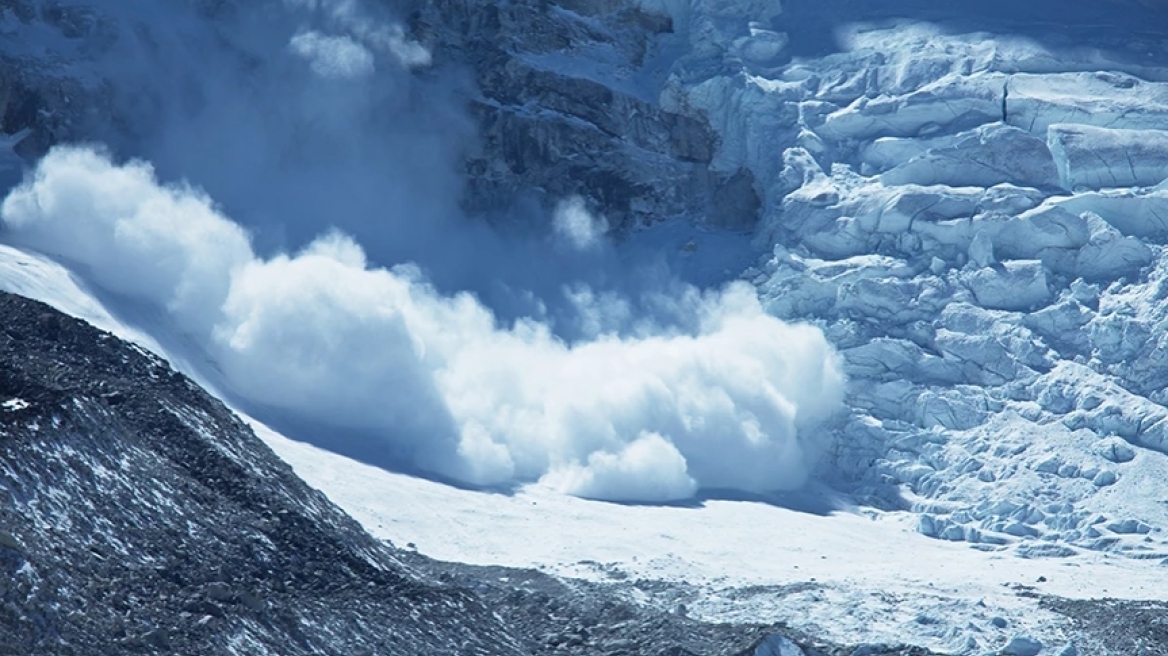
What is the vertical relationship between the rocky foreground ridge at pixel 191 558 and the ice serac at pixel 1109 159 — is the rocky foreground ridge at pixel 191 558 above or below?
below

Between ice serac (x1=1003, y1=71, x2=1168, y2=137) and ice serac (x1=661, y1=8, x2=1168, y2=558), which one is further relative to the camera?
ice serac (x1=1003, y1=71, x2=1168, y2=137)

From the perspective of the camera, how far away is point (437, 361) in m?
67.6

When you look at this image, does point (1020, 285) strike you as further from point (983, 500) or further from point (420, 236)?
point (420, 236)

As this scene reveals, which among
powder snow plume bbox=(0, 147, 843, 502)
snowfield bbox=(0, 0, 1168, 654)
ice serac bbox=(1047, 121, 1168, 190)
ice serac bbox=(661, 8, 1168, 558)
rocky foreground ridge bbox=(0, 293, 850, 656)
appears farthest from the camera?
ice serac bbox=(1047, 121, 1168, 190)

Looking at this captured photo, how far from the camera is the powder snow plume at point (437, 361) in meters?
64.1

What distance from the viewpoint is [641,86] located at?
256ft

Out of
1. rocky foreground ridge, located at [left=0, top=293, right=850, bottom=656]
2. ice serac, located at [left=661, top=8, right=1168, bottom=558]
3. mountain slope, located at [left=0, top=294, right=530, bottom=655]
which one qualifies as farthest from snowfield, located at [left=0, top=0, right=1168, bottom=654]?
mountain slope, located at [left=0, top=294, right=530, bottom=655]

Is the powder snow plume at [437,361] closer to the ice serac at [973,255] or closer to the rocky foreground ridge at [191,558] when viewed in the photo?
the ice serac at [973,255]

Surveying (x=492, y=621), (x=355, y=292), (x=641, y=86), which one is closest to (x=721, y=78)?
(x=641, y=86)

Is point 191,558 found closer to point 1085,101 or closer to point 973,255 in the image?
point 973,255

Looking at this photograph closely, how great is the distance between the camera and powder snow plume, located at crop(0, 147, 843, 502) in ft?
210

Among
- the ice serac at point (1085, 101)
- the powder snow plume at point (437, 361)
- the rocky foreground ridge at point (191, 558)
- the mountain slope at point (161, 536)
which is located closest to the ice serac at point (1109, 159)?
the ice serac at point (1085, 101)

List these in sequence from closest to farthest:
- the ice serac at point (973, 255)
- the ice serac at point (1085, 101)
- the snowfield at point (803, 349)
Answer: the snowfield at point (803, 349)
the ice serac at point (973, 255)
the ice serac at point (1085, 101)

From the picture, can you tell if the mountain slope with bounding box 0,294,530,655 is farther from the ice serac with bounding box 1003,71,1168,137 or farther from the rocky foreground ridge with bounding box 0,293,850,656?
the ice serac with bounding box 1003,71,1168,137
